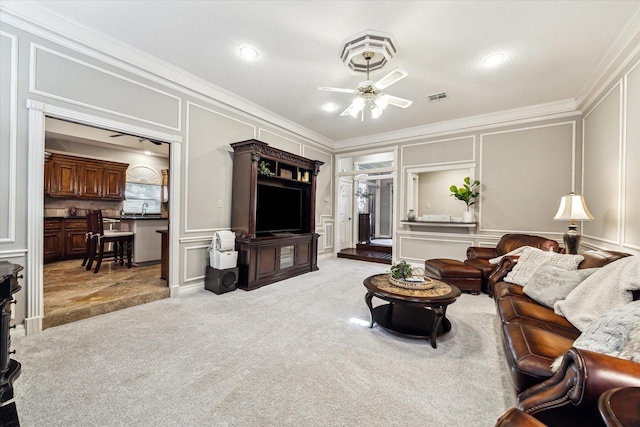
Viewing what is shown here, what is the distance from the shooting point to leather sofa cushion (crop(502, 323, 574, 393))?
129cm

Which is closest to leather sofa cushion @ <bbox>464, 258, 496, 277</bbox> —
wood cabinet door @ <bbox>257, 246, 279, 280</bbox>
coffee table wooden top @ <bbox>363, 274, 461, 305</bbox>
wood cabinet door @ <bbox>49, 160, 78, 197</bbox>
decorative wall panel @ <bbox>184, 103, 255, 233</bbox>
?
coffee table wooden top @ <bbox>363, 274, 461, 305</bbox>

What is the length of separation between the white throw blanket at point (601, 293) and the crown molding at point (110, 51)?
450 centimetres

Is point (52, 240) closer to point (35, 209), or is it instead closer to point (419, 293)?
point (35, 209)

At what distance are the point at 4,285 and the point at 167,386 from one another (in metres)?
1.13

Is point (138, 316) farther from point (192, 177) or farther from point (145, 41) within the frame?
point (145, 41)

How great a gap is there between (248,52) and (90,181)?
16.6ft

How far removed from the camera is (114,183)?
19.8 feet

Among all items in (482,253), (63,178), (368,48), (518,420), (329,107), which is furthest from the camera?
(63,178)

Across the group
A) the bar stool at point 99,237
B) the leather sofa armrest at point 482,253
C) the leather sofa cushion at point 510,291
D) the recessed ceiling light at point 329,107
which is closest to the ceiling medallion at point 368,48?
the recessed ceiling light at point 329,107

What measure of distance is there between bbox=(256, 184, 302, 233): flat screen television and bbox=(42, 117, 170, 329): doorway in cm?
147

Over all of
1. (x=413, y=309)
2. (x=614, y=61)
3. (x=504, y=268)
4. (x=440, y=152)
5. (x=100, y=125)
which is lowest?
(x=413, y=309)

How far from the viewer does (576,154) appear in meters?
4.11

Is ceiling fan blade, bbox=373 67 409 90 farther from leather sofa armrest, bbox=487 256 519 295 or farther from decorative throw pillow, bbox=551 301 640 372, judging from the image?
leather sofa armrest, bbox=487 256 519 295

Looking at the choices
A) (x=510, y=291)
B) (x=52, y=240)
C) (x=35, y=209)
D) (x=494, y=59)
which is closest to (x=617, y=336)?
(x=510, y=291)
